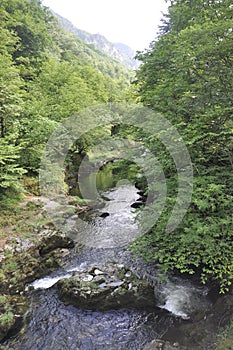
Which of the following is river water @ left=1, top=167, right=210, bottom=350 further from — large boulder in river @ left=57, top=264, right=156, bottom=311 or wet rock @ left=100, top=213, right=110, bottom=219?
wet rock @ left=100, top=213, right=110, bottom=219

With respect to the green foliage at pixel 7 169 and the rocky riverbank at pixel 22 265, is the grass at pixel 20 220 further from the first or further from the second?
the green foliage at pixel 7 169

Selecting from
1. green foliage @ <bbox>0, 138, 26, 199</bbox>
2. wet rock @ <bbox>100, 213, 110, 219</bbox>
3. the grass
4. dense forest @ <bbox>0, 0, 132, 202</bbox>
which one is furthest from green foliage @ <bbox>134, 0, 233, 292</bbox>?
dense forest @ <bbox>0, 0, 132, 202</bbox>

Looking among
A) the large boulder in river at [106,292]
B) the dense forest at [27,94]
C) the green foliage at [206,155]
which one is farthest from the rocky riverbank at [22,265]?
the green foliage at [206,155]

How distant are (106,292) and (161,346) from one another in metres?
1.98

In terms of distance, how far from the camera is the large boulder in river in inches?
252

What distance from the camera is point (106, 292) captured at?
646 centimetres

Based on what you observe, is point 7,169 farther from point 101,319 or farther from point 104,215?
point 101,319

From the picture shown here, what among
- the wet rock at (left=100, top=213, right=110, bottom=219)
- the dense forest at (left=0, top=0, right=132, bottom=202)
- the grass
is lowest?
the grass

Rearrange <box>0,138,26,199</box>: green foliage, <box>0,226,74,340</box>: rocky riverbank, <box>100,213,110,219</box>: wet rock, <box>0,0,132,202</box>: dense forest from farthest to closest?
<box>100,213,110,219</box>: wet rock, <box>0,0,132,202</box>: dense forest, <box>0,138,26,199</box>: green foliage, <box>0,226,74,340</box>: rocky riverbank

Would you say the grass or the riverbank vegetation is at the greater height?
the riverbank vegetation

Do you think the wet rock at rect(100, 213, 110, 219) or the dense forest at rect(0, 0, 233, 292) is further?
the wet rock at rect(100, 213, 110, 219)

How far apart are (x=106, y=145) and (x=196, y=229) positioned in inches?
721

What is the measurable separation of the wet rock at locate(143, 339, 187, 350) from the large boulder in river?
4.48 ft

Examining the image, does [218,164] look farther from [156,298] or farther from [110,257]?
[110,257]
